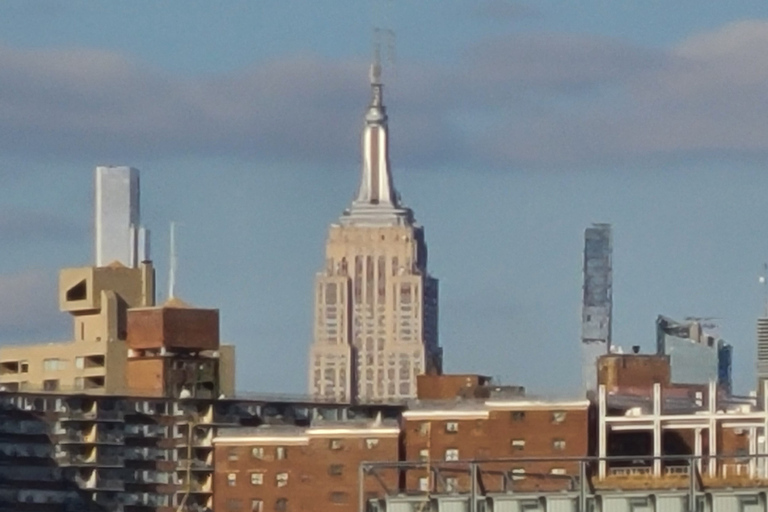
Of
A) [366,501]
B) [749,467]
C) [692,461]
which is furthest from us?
[749,467]

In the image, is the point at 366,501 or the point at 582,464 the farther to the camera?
the point at 366,501

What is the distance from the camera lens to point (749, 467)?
191000mm

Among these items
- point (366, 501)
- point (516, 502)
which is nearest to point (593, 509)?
point (516, 502)

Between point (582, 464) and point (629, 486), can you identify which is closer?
point (582, 464)

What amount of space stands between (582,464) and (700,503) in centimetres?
311

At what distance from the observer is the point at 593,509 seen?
104500 mm

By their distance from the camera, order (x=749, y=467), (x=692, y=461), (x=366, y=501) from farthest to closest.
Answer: (x=749, y=467) < (x=366, y=501) < (x=692, y=461)

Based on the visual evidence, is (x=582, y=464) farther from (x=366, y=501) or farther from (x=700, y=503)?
(x=366, y=501)

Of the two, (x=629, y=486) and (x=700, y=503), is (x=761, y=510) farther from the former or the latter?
(x=629, y=486)

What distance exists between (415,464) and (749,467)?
8462 centimetres

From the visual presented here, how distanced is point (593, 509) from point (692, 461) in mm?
3105

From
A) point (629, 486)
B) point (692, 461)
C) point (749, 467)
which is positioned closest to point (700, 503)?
point (692, 461)

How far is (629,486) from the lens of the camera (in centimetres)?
11369

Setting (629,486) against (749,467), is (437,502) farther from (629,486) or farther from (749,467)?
(749,467)
